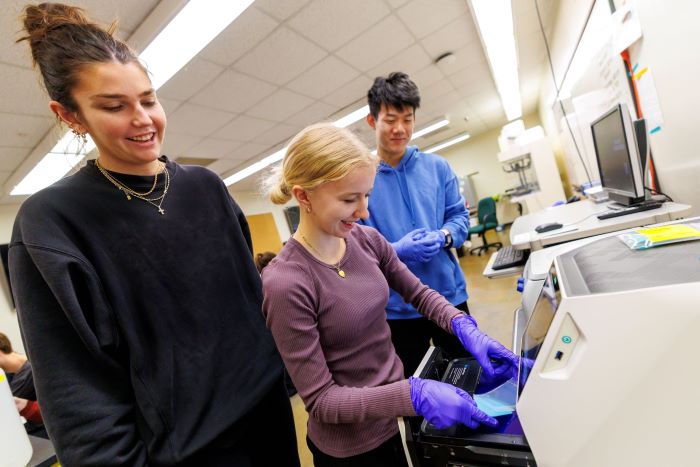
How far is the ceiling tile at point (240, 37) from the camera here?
2.11m

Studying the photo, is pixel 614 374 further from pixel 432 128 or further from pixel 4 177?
pixel 432 128

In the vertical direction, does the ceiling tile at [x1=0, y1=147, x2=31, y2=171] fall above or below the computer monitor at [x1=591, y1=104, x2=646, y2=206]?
above

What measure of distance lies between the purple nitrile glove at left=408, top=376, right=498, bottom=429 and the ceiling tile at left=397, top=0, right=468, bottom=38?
2.71 m

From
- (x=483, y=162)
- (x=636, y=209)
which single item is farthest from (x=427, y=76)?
(x=483, y=162)

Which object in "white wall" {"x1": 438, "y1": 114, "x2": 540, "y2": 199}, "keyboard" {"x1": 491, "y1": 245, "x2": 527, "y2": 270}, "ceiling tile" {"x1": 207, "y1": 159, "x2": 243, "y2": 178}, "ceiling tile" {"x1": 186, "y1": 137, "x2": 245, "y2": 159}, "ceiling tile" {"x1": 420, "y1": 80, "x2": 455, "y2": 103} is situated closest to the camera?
"keyboard" {"x1": 491, "y1": 245, "x2": 527, "y2": 270}

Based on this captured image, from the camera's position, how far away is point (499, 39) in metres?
3.25

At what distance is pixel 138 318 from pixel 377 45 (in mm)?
2939

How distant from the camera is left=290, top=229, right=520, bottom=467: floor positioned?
7.48 ft

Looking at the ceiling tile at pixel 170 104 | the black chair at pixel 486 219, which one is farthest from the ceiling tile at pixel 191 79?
the black chair at pixel 486 219

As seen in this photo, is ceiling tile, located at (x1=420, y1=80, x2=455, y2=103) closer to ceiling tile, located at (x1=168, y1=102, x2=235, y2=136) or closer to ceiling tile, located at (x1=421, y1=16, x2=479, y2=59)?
ceiling tile, located at (x1=421, y1=16, x2=479, y2=59)

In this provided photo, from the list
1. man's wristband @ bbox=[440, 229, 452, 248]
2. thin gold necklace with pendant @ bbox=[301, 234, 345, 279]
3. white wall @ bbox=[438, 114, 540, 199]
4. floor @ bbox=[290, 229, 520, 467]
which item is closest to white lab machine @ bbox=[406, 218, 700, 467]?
thin gold necklace with pendant @ bbox=[301, 234, 345, 279]

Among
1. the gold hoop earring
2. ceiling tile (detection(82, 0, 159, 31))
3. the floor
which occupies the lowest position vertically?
the floor

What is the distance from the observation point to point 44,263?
55 centimetres

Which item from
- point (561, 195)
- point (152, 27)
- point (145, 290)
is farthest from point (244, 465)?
point (561, 195)
